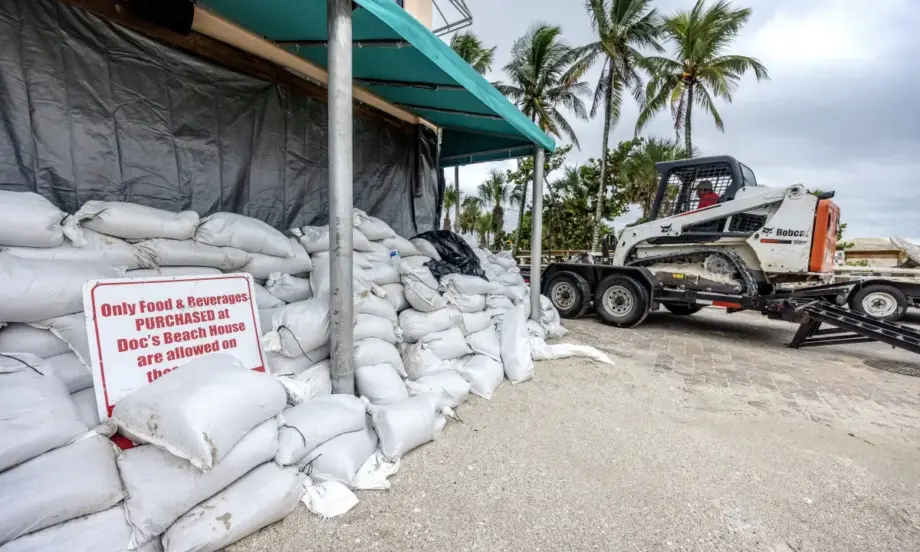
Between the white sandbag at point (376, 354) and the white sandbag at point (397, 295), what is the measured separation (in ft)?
1.40

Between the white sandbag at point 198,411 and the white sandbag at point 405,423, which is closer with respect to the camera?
the white sandbag at point 198,411

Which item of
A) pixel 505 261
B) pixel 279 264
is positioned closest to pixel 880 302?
pixel 505 261

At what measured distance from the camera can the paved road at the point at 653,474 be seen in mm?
1524

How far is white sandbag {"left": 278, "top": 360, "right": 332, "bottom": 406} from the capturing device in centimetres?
200

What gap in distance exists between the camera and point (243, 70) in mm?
3006

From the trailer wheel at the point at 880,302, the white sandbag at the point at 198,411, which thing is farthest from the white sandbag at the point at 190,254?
the trailer wheel at the point at 880,302

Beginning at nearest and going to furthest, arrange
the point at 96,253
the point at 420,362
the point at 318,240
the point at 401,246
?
the point at 96,253 → the point at 420,362 → the point at 318,240 → the point at 401,246

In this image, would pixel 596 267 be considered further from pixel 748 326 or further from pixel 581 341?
pixel 748 326

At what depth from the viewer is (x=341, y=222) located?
218cm

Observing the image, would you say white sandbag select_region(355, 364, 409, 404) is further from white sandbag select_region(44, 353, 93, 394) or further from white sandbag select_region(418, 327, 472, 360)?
white sandbag select_region(44, 353, 93, 394)

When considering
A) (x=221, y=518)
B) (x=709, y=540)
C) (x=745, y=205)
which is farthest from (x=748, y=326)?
(x=221, y=518)

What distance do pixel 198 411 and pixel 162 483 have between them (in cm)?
23

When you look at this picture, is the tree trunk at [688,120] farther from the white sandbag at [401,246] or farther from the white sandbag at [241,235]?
the white sandbag at [241,235]

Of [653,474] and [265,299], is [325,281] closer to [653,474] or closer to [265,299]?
[265,299]
